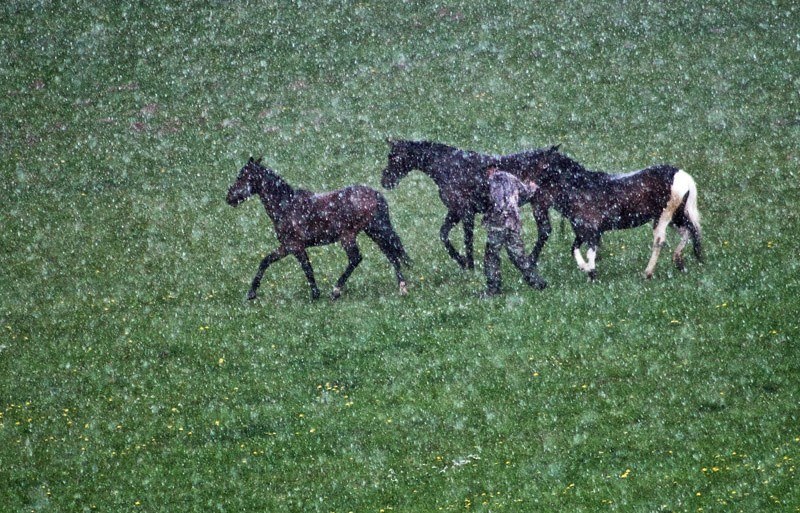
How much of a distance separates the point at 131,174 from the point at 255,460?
19833 mm

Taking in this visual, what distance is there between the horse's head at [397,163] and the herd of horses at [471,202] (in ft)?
0.07

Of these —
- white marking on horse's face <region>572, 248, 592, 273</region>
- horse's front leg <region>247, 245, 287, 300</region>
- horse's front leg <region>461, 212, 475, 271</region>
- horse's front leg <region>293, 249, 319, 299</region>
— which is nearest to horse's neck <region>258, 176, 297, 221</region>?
horse's front leg <region>247, 245, 287, 300</region>

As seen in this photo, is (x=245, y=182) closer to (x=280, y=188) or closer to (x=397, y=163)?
(x=280, y=188)

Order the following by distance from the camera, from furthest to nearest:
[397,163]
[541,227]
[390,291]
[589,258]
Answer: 1. [397,163]
2. [390,291]
3. [541,227]
4. [589,258]

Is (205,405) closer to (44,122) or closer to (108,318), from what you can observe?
(108,318)

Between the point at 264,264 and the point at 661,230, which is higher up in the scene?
the point at 661,230

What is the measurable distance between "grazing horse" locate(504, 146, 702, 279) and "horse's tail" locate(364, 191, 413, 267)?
2661 millimetres

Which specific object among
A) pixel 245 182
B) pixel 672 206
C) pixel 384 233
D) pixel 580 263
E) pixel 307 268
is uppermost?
pixel 245 182

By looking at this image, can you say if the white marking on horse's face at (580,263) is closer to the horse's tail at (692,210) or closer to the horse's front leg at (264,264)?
the horse's tail at (692,210)

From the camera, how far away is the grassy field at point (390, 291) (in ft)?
47.0

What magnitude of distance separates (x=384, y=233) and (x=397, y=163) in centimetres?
156

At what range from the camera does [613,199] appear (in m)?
19.6

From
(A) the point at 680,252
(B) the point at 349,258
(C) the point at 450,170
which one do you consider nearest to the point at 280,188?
(B) the point at 349,258

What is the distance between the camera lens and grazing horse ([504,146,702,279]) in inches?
768
